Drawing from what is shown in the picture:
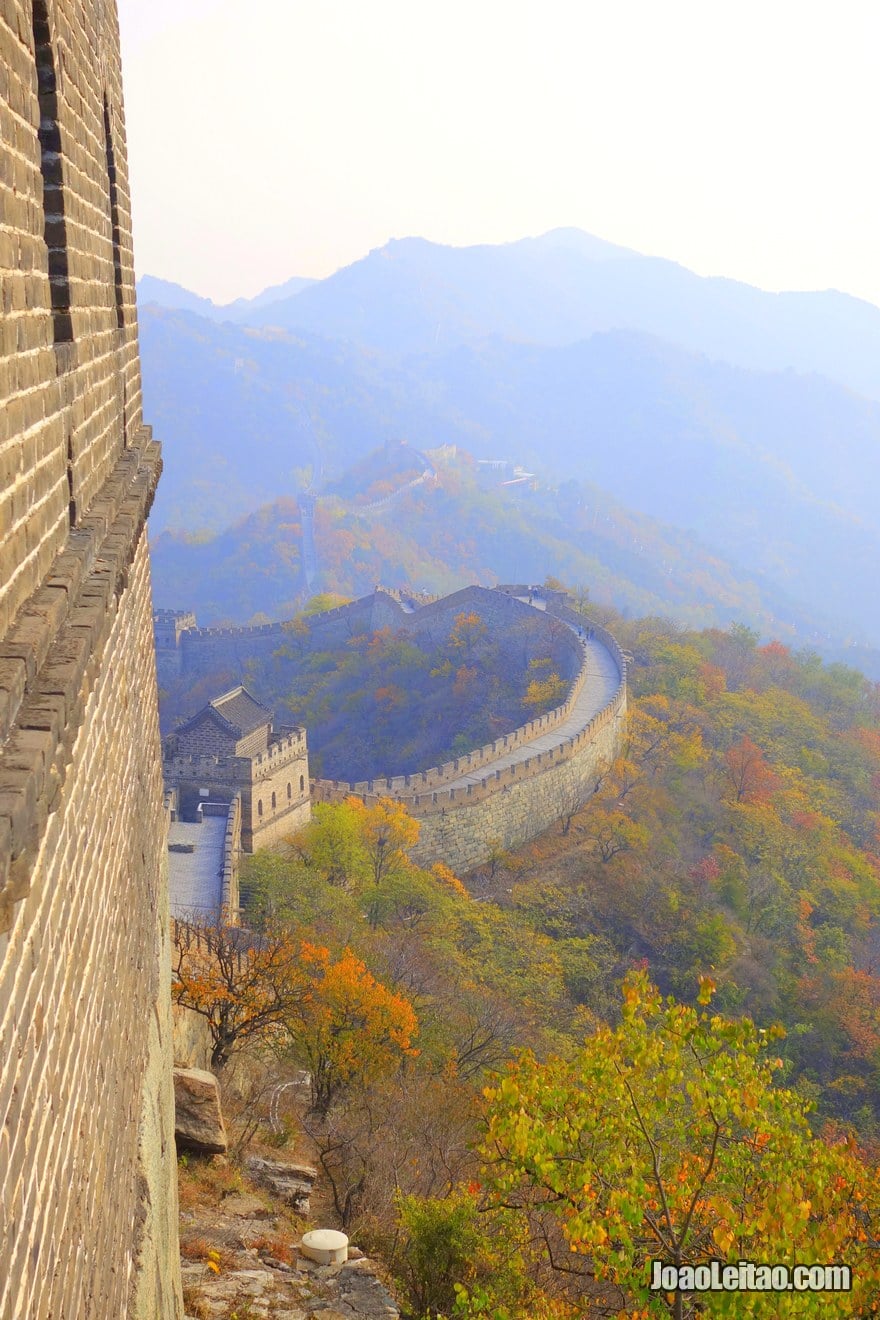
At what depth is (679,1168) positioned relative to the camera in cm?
775

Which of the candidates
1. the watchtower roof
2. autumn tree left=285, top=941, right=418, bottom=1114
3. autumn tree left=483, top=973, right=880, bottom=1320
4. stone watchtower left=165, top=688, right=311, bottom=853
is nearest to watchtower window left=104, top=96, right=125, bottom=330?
autumn tree left=483, top=973, right=880, bottom=1320

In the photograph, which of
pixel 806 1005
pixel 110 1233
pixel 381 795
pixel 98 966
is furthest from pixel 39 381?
pixel 806 1005

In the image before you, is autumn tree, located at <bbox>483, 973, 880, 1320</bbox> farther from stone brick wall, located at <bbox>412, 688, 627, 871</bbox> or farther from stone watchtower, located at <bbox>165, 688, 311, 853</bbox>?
stone brick wall, located at <bbox>412, 688, 627, 871</bbox>

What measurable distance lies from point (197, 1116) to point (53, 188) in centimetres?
802

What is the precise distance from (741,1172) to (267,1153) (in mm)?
5639

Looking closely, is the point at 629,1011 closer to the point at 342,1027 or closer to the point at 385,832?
the point at 342,1027

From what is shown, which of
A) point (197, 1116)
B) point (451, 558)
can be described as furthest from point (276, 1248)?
point (451, 558)

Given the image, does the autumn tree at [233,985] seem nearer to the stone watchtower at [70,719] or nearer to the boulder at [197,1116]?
the boulder at [197,1116]

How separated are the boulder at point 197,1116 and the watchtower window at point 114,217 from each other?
21.7 ft

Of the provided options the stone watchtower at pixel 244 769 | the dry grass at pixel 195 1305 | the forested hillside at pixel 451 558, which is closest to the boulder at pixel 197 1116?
the dry grass at pixel 195 1305

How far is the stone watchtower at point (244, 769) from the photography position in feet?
77.2

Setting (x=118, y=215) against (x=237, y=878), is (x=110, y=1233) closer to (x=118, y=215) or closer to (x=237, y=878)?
(x=118, y=215)

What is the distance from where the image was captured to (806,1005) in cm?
2597

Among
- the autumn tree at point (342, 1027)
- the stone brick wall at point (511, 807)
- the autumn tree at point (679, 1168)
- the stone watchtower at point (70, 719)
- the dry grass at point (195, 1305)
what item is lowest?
the stone brick wall at point (511, 807)
